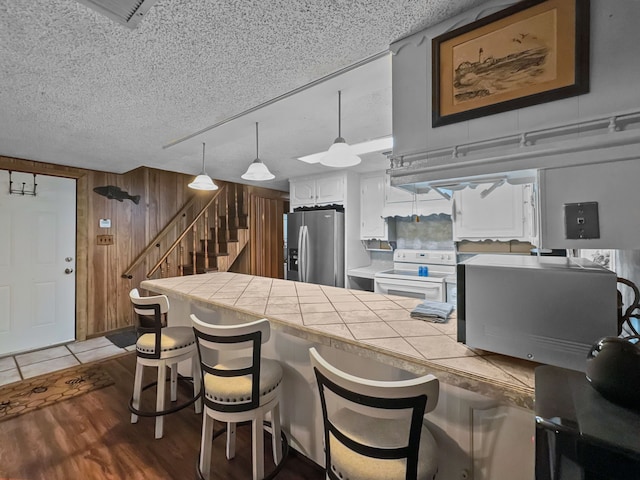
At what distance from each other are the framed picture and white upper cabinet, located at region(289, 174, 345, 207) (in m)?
2.92

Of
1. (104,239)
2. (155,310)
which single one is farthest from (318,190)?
(104,239)

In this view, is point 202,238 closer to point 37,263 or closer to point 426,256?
point 37,263

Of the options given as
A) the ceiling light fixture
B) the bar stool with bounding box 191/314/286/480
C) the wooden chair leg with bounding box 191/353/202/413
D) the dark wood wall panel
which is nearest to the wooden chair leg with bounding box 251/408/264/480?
the bar stool with bounding box 191/314/286/480

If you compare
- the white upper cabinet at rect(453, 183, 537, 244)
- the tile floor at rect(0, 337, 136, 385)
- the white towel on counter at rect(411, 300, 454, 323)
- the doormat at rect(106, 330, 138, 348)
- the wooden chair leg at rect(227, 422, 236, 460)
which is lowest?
the tile floor at rect(0, 337, 136, 385)

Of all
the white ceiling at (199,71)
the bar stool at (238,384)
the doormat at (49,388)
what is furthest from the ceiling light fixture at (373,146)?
the doormat at (49,388)

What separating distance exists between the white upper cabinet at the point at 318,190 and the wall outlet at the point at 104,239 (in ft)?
8.92

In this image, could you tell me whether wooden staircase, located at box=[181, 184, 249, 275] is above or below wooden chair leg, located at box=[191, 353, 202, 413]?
above

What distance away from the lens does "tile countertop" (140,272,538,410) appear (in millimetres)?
837

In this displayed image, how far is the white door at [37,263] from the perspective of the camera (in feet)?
10.7

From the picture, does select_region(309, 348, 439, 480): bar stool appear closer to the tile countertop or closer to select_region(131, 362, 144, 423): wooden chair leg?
the tile countertop

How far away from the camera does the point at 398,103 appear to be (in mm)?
1377

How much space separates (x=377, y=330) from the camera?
1199 millimetres

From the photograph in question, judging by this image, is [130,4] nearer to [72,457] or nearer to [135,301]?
[135,301]

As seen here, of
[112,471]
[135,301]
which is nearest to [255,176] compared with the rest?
[135,301]
